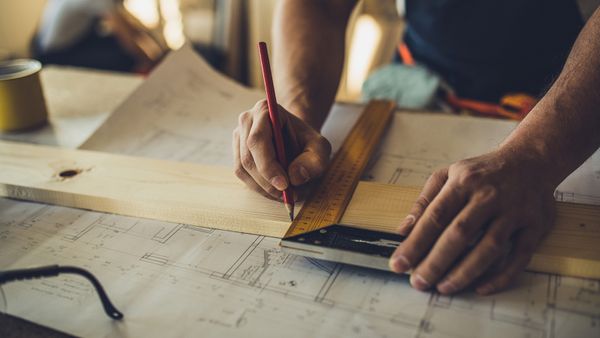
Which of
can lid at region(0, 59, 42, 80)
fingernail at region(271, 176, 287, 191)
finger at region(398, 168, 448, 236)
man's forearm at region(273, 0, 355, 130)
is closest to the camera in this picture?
finger at region(398, 168, 448, 236)

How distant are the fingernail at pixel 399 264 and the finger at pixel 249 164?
28 centimetres

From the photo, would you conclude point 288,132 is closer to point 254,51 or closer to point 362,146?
point 362,146

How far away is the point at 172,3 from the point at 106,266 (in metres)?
3.23

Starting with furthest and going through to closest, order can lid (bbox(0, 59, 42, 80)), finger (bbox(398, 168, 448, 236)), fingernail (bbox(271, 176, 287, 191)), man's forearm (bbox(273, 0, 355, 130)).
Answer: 1. can lid (bbox(0, 59, 42, 80))
2. man's forearm (bbox(273, 0, 355, 130))
3. fingernail (bbox(271, 176, 287, 191))
4. finger (bbox(398, 168, 448, 236))

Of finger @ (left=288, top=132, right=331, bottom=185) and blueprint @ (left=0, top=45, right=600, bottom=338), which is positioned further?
finger @ (left=288, top=132, right=331, bottom=185)

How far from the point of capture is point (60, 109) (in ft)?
4.96

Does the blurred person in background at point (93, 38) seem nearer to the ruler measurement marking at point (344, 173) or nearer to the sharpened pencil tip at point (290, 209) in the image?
the ruler measurement marking at point (344, 173)

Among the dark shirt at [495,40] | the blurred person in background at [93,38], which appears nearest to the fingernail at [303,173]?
the dark shirt at [495,40]

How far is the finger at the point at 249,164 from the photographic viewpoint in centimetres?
90

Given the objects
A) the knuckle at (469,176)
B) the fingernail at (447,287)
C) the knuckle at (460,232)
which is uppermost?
the knuckle at (469,176)

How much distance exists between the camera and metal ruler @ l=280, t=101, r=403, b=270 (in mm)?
746

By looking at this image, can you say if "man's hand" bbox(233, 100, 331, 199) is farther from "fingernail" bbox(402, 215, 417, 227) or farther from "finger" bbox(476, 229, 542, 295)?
"finger" bbox(476, 229, 542, 295)

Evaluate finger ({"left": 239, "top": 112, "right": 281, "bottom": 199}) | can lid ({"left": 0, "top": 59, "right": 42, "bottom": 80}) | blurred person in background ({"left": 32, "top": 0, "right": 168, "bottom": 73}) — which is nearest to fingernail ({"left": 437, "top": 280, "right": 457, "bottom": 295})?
finger ({"left": 239, "top": 112, "right": 281, "bottom": 199})

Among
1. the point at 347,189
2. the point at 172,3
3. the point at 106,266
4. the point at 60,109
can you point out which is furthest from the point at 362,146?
the point at 172,3
